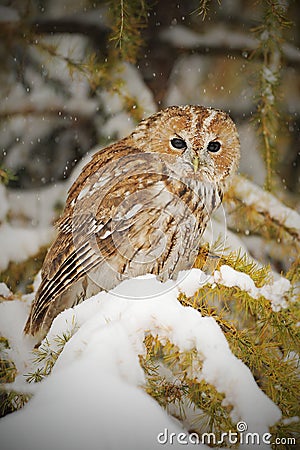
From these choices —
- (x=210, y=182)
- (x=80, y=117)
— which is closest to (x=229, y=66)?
(x=80, y=117)

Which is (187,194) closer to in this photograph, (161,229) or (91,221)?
(161,229)

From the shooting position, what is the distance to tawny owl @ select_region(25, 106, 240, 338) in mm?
1208

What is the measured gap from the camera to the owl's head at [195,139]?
1208mm

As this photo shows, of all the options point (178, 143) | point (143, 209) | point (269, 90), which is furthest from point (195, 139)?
point (269, 90)

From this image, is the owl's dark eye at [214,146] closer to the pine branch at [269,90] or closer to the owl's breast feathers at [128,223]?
the owl's breast feathers at [128,223]

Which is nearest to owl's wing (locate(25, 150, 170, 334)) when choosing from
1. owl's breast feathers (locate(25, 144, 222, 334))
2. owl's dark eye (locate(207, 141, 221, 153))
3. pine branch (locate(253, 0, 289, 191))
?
owl's breast feathers (locate(25, 144, 222, 334))

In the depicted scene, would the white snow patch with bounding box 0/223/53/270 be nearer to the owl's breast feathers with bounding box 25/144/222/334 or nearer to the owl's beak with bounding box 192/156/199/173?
the owl's breast feathers with bounding box 25/144/222/334

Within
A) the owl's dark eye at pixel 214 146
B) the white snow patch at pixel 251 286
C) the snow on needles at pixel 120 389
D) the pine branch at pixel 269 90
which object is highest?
the pine branch at pixel 269 90

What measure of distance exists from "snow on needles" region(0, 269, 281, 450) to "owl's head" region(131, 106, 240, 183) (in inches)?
14.2

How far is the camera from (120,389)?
3.06 ft

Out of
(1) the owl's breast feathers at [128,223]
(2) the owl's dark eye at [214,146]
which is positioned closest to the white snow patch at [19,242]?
(1) the owl's breast feathers at [128,223]

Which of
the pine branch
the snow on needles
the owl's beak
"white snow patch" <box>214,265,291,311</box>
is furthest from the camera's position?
the pine branch

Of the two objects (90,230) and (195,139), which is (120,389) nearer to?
(90,230)

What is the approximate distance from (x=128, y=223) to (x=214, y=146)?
26 cm
